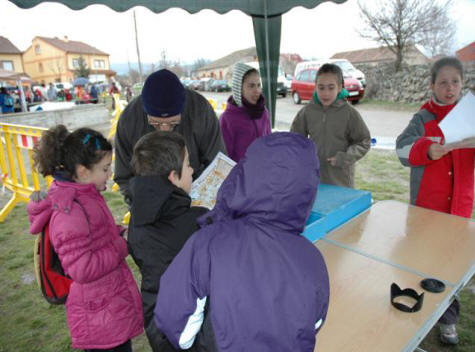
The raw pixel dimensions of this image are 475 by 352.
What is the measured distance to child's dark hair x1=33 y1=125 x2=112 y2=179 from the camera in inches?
58.3

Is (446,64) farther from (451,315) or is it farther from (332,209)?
(451,315)

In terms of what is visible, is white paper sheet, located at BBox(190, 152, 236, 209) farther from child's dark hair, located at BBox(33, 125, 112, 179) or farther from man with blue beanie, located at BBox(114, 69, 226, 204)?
child's dark hair, located at BBox(33, 125, 112, 179)

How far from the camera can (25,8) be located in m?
2.26

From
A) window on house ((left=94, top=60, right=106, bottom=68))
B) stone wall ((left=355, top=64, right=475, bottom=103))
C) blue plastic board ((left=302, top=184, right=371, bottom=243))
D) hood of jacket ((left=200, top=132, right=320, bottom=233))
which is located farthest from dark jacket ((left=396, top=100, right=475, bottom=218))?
window on house ((left=94, top=60, right=106, bottom=68))

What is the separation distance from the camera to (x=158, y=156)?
119cm

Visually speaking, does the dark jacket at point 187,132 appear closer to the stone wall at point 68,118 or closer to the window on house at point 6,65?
the stone wall at point 68,118

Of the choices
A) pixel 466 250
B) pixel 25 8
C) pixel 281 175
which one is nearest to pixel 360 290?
pixel 466 250

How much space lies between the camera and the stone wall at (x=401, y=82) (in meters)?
13.8

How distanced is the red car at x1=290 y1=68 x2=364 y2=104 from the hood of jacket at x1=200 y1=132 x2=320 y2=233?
44.7ft

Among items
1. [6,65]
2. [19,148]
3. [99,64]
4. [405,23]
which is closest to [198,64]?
[99,64]

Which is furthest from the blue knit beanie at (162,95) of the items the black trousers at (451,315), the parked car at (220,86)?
the parked car at (220,86)

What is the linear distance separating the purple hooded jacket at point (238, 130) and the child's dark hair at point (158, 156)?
6.02 ft

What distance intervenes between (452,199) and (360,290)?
1.18m

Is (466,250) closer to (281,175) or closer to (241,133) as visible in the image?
(281,175)
